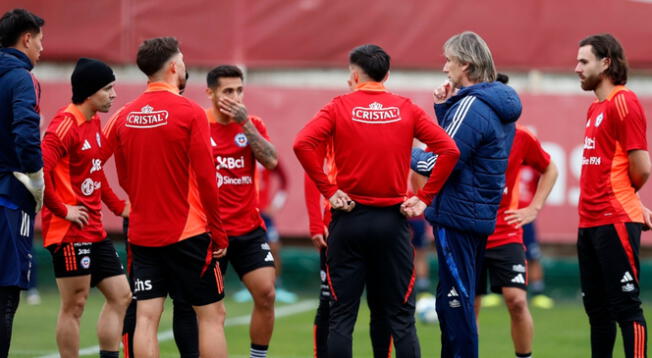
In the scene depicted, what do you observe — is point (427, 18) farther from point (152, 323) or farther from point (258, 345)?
point (152, 323)

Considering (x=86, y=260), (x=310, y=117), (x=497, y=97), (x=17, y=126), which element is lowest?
(x=86, y=260)

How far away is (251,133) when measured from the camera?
8.20 m

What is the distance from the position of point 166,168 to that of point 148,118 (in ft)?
1.14

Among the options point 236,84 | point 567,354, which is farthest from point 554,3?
point 236,84

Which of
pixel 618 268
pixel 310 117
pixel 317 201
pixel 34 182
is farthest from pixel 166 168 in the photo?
pixel 310 117

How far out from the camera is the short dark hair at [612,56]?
7859 millimetres

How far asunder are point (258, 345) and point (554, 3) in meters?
9.76

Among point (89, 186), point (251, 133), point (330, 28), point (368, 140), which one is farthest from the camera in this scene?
point (330, 28)

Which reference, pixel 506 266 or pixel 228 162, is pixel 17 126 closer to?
pixel 228 162

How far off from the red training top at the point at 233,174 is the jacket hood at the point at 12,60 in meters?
1.73

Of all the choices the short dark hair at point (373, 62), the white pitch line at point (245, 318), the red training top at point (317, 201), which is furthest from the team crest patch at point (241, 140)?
the white pitch line at point (245, 318)

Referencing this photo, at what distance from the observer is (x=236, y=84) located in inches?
331

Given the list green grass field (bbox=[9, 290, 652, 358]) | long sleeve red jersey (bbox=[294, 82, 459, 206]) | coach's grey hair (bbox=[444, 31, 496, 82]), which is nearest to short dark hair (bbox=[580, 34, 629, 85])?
coach's grey hair (bbox=[444, 31, 496, 82])

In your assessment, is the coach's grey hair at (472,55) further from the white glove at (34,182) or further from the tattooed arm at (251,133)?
the white glove at (34,182)
